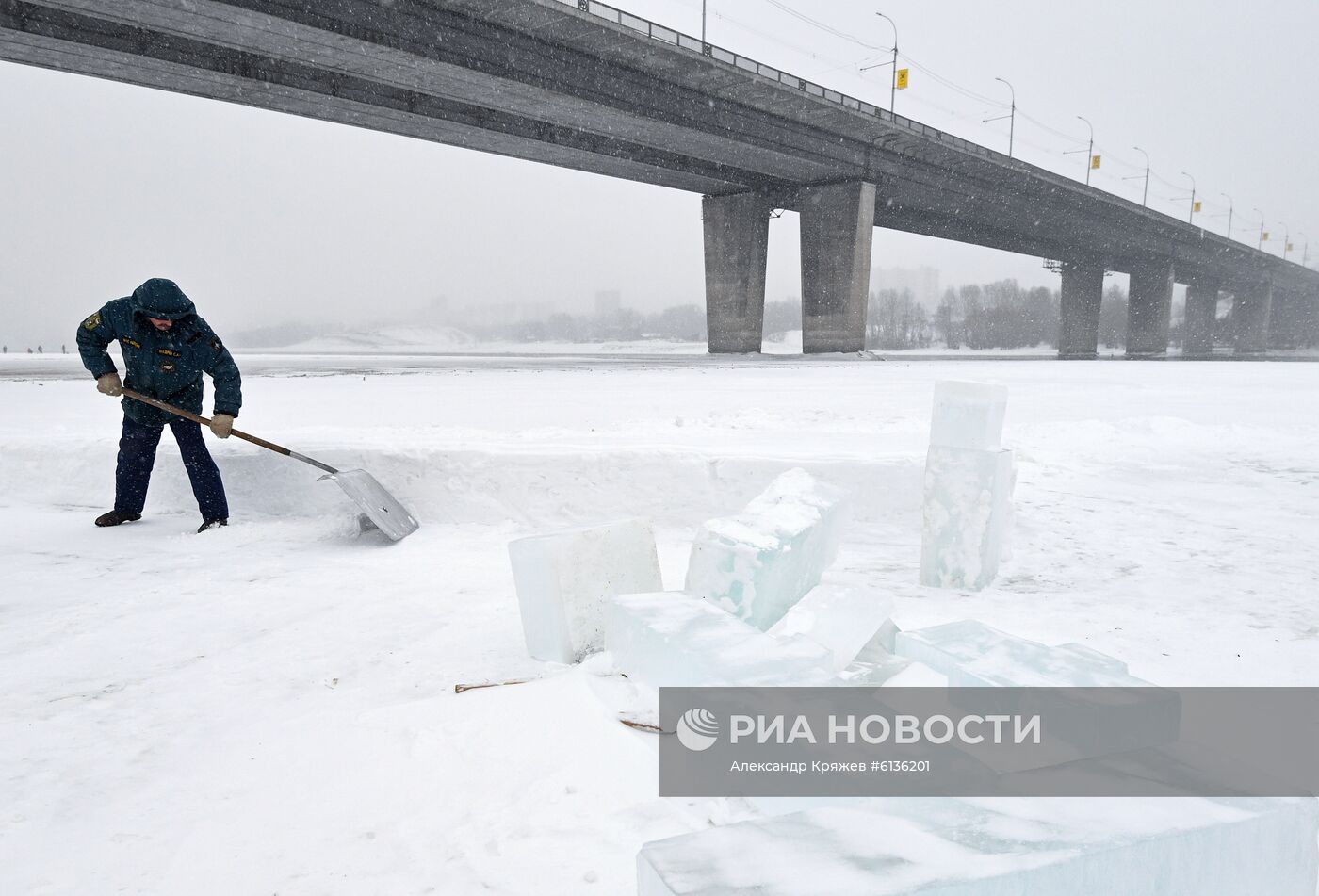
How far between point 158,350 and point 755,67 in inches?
801

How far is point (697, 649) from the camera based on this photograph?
6.82 ft

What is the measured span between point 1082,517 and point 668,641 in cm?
A: 380

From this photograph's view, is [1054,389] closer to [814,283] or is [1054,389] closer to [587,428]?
[587,428]

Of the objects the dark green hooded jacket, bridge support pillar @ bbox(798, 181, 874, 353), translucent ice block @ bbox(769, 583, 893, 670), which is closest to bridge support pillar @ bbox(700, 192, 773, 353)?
bridge support pillar @ bbox(798, 181, 874, 353)

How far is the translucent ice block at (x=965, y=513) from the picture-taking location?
358 centimetres

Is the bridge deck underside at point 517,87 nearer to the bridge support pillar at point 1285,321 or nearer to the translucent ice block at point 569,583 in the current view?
the translucent ice block at point 569,583

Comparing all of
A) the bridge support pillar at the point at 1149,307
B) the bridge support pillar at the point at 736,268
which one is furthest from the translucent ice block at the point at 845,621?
the bridge support pillar at the point at 1149,307

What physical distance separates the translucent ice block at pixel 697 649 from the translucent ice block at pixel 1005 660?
14.1 inches

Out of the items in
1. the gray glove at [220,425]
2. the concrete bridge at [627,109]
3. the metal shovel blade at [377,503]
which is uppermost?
the concrete bridge at [627,109]

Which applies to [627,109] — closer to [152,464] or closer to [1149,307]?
[152,464]

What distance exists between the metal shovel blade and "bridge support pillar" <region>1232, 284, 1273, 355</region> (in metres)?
77.6

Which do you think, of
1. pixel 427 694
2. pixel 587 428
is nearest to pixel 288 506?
pixel 587 428

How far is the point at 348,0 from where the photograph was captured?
51.1 feet

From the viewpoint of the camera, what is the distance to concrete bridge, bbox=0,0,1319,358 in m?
16.3
